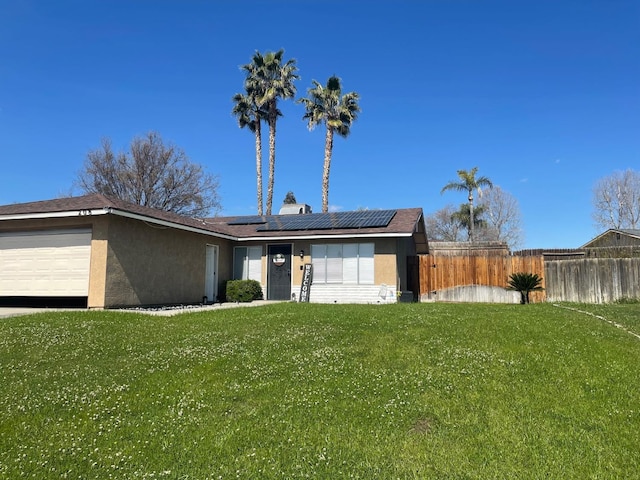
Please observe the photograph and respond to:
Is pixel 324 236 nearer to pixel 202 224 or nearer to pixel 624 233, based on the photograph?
pixel 202 224

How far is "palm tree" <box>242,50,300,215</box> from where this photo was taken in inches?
1298

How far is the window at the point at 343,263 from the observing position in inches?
705

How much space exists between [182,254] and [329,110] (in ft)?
63.6

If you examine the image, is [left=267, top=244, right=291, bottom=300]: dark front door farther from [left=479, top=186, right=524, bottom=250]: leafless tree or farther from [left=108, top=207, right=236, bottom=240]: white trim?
[left=479, top=186, right=524, bottom=250]: leafless tree

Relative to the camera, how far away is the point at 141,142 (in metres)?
32.7

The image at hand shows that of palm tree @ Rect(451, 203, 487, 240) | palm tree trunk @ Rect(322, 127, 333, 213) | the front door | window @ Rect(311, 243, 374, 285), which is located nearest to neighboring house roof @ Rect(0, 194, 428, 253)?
window @ Rect(311, 243, 374, 285)

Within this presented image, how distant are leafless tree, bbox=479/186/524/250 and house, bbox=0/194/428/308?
26.0 metres

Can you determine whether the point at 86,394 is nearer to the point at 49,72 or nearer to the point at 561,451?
the point at 561,451

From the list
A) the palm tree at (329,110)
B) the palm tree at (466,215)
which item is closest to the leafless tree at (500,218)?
the palm tree at (466,215)

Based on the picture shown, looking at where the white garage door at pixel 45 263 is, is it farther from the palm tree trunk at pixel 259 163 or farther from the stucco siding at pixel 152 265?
the palm tree trunk at pixel 259 163

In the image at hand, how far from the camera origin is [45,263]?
14695 millimetres

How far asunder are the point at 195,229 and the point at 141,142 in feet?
64.8

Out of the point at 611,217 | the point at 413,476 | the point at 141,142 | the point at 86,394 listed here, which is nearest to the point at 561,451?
the point at 413,476

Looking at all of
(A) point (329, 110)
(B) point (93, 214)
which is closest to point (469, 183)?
(A) point (329, 110)
